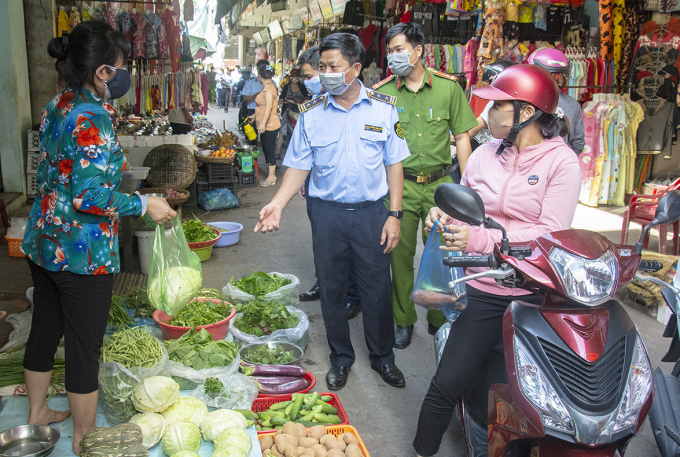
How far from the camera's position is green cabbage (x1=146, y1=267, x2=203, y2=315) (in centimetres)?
350

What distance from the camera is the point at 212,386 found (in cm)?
309

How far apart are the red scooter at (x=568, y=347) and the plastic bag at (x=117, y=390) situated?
72.5 inches

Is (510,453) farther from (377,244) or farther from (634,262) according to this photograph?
(377,244)

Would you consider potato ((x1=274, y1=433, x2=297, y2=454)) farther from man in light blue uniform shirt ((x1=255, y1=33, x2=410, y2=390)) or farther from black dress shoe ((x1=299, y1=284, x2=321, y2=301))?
black dress shoe ((x1=299, y1=284, x2=321, y2=301))

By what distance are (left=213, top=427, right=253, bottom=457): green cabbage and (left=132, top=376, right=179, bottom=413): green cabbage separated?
0.34 metres

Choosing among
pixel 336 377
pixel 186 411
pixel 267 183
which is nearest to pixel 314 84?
pixel 336 377

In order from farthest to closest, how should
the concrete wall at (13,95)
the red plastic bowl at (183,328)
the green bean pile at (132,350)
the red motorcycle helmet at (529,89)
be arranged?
1. the concrete wall at (13,95)
2. the red plastic bowl at (183,328)
3. the green bean pile at (132,350)
4. the red motorcycle helmet at (529,89)

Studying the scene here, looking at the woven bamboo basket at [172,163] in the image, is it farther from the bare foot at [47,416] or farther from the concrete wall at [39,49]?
the bare foot at [47,416]

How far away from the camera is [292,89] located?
37.1ft

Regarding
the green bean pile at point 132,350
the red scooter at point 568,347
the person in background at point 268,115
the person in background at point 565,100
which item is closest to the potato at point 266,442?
the green bean pile at point 132,350

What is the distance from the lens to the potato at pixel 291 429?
282cm

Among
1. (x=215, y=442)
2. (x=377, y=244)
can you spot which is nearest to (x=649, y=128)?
(x=377, y=244)

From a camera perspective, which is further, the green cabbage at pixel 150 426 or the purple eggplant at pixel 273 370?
the purple eggplant at pixel 273 370

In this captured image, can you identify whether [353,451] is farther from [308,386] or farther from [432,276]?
[432,276]
